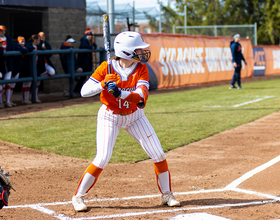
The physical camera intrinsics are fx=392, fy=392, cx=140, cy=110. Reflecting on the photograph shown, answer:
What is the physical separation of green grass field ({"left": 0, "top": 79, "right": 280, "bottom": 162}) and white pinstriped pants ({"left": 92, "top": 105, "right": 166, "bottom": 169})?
82.6 inches

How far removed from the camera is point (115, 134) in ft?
13.6

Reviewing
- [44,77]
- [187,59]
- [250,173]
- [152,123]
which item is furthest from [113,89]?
[187,59]

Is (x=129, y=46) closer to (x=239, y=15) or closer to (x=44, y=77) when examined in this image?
(x=44, y=77)

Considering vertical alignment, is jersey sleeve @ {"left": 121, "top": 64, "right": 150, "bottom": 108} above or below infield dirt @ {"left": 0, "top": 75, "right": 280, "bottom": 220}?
above

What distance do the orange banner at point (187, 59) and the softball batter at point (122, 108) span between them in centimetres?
1257

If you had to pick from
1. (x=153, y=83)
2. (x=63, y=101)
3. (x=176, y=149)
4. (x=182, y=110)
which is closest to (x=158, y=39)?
(x=153, y=83)

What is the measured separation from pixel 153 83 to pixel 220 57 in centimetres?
630

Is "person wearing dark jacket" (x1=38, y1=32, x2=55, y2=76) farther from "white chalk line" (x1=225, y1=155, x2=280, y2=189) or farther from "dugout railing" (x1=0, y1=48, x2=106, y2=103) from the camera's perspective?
"white chalk line" (x1=225, y1=155, x2=280, y2=189)

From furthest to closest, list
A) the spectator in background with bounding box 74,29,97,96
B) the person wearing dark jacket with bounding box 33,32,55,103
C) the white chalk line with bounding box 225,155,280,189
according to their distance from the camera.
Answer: the spectator in background with bounding box 74,29,97,96 → the person wearing dark jacket with bounding box 33,32,55,103 → the white chalk line with bounding box 225,155,280,189

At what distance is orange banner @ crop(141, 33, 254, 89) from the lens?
17.1 m

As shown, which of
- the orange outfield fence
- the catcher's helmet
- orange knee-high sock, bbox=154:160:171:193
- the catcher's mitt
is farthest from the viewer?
the orange outfield fence

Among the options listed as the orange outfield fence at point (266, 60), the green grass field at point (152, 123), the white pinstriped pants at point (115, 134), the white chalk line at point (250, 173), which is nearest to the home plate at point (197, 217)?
the white pinstriped pants at point (115, 134)

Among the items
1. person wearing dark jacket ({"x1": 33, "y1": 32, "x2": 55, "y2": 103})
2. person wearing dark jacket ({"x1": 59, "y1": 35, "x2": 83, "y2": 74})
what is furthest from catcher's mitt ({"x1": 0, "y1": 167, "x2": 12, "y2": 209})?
person wearing dark jacket ({"x1": 59, "y1": 35, "x2": 83, "y2": 74})

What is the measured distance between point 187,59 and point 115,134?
1512cm
